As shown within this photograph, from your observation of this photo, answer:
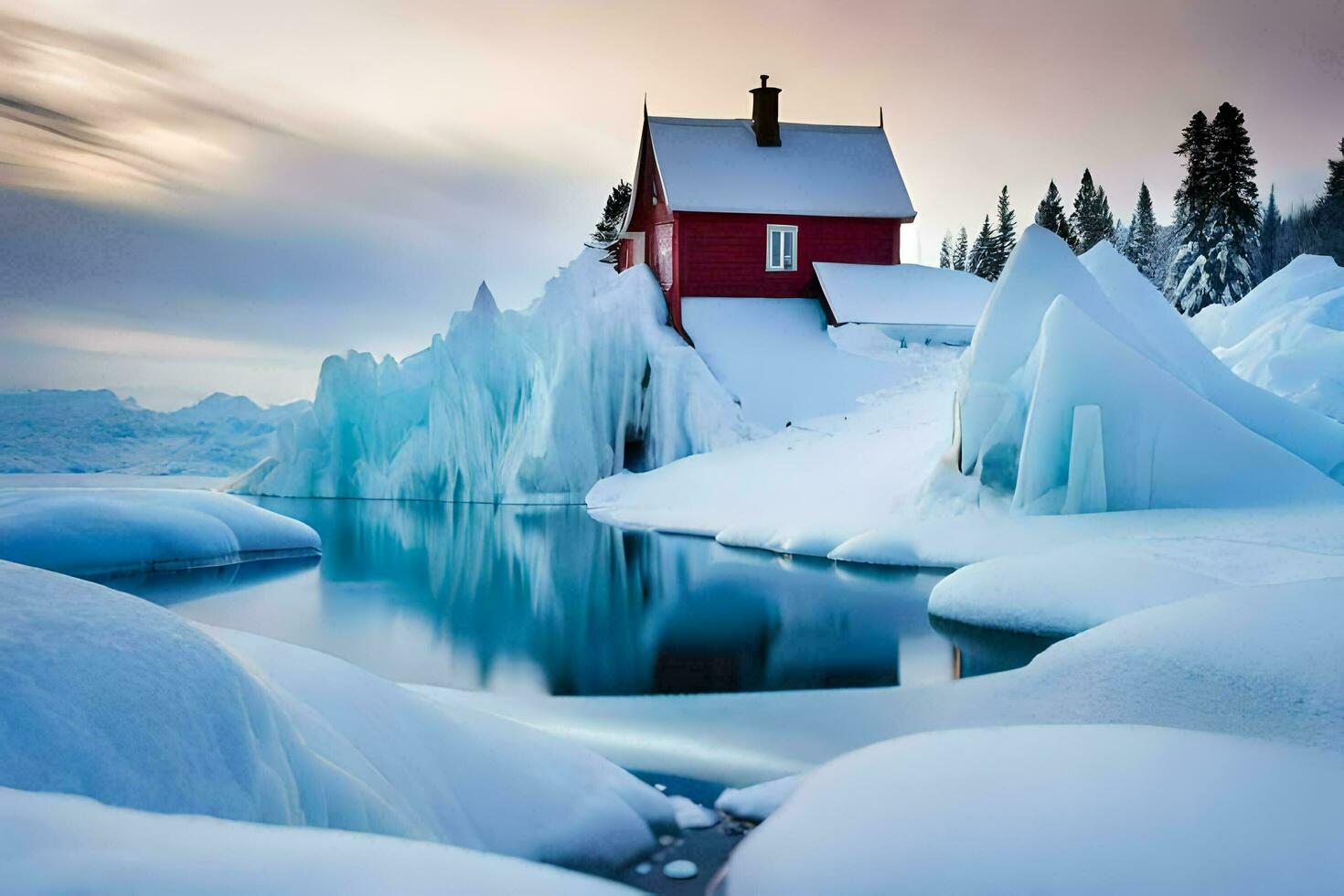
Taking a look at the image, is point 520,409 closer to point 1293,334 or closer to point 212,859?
point 1293,334

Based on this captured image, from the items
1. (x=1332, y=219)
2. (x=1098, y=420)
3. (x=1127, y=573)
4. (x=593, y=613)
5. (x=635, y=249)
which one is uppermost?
(x=1332, y=219)

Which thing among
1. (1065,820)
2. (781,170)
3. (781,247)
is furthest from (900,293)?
(1065,820)

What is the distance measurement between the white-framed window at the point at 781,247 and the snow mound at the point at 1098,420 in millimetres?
11590

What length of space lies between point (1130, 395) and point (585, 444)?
509 inches

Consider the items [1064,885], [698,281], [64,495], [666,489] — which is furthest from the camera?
[698,281]

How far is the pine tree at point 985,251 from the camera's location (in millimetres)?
46312

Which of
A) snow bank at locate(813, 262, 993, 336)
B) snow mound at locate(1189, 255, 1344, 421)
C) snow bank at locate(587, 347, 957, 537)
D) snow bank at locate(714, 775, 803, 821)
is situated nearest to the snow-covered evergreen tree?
snow mound at locate(1189, 255, 1344, 421)

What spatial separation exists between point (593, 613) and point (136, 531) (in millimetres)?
6560

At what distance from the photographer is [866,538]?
42.0 ft

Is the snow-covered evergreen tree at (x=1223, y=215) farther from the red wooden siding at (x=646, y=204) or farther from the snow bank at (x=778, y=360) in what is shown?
the red wooden siding at (x=646, y=204)

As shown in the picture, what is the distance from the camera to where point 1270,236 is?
159ft

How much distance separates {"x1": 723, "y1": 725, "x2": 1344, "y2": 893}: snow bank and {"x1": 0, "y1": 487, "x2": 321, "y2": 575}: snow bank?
35.6 feet

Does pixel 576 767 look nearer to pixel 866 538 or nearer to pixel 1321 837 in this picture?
pixel 1321 837

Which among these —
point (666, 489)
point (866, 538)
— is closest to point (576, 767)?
point (866, 538)
